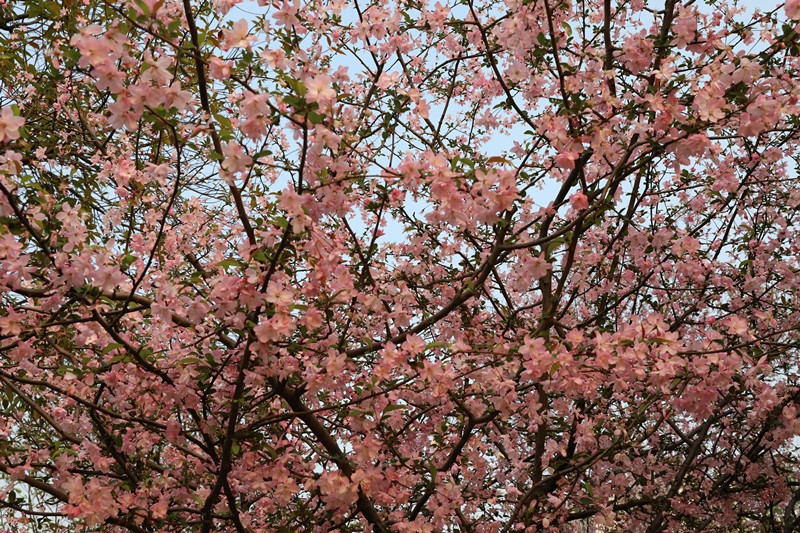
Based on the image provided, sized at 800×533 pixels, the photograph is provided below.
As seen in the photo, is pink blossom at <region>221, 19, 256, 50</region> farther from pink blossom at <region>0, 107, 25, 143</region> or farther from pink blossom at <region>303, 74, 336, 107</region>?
pink blossom at <region>0, 107, 25, 143</region>

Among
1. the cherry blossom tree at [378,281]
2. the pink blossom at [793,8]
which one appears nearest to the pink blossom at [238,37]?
Result: the cherry blossom tree at [378,281]

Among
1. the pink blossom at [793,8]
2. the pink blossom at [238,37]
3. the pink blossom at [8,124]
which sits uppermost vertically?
the pink blossom at [238,37]

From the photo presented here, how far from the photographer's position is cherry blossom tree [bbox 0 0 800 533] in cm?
243

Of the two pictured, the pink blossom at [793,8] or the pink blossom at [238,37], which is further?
the pink blossom at [793,8]

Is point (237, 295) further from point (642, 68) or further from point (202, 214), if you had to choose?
point (202, 214)

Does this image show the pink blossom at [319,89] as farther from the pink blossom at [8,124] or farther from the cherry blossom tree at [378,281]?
the pink blossom at [8,124]

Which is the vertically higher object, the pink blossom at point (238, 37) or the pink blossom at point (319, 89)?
the pink blossom at point (238, 37)

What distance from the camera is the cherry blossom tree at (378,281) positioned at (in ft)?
7.98

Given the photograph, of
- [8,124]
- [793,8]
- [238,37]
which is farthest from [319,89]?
[793,8]

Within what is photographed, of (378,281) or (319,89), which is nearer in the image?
(319,89)

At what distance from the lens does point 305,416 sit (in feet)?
10.4

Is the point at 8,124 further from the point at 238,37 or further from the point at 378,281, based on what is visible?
the point at 378,281

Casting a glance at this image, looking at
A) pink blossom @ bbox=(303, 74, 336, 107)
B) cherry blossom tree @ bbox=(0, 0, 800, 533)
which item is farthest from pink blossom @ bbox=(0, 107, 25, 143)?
pink blossom @ bbox=(303, 74, 336, 107)

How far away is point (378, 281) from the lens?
3646 mm
